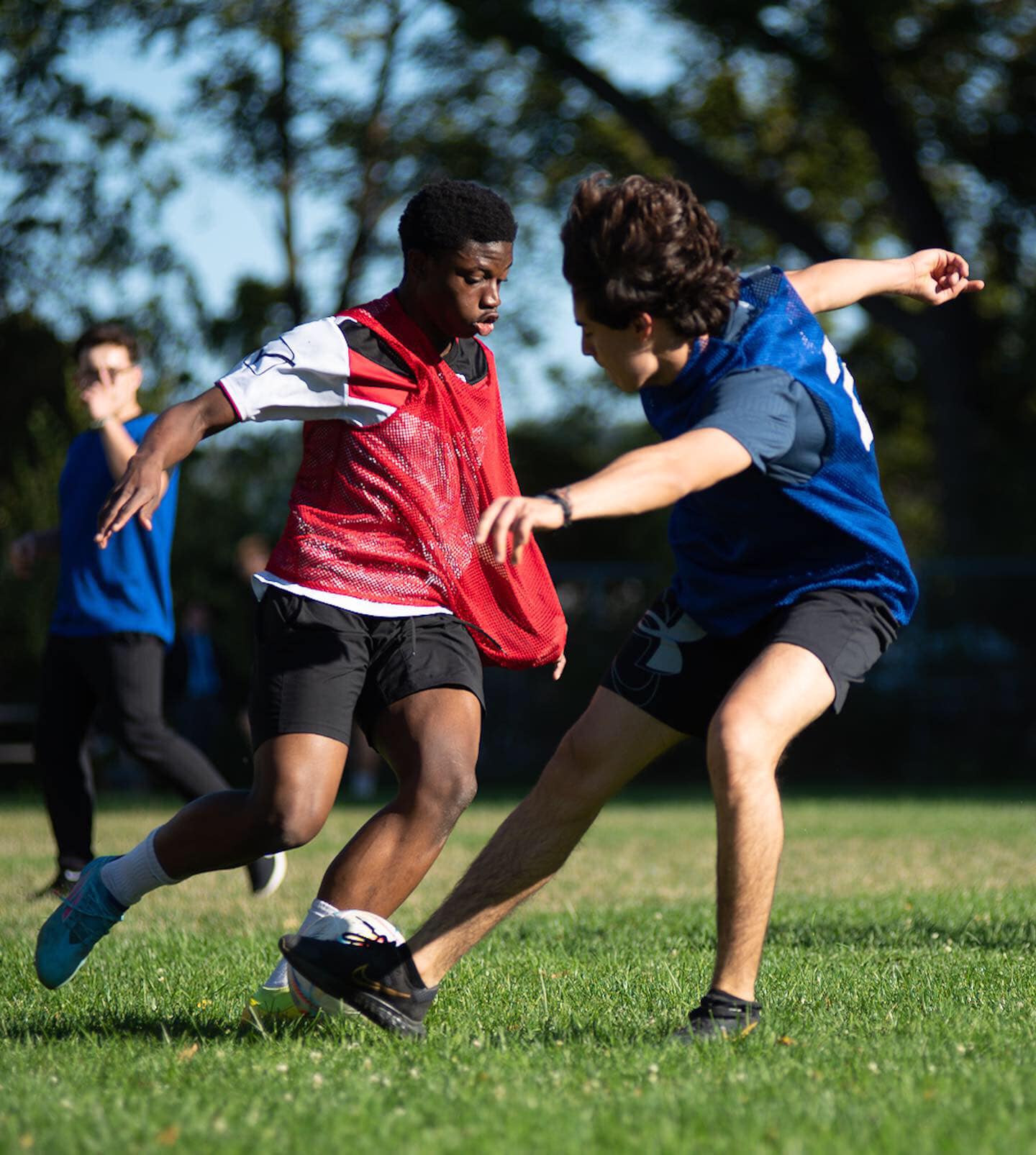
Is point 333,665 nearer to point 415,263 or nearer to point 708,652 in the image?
point 708,652

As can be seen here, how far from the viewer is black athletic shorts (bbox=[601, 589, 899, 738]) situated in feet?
12.2

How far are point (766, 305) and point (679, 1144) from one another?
2.01 m

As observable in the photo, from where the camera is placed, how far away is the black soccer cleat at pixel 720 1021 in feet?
11.6

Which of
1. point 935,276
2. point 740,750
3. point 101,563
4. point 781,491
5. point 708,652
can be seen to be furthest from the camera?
point 101,563

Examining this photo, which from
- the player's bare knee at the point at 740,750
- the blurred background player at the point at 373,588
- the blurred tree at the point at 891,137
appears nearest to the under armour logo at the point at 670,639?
the player's bare knee at the point at 740,750

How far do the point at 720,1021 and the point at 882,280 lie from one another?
2.06 meters

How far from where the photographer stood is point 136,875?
4188mm

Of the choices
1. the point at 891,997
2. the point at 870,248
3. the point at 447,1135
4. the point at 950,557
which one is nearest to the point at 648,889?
the point at 891,997

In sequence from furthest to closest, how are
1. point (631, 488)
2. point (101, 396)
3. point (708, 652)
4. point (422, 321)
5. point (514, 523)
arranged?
1. point (101, 396)
2. point (422, 321)
3. point (708, 652)
4. point (631, 488)
5. point (514, 523)

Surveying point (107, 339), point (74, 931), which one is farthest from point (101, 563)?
point (74, 931)

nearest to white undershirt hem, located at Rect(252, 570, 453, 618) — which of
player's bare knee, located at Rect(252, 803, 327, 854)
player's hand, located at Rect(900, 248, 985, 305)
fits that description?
player's bare knee, located at Rect(252, 803, 327, 854)

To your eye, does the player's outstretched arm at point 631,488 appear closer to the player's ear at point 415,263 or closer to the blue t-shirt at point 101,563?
the player's ear at point 415,263

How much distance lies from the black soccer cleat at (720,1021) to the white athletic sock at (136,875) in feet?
4.85

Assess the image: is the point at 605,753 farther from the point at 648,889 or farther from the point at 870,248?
the point at 870,248
